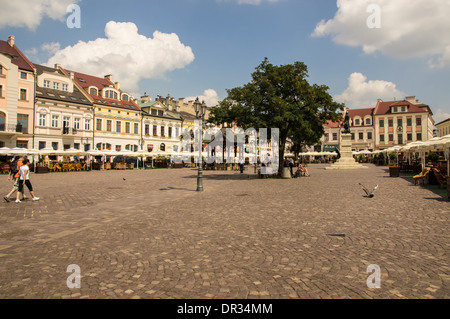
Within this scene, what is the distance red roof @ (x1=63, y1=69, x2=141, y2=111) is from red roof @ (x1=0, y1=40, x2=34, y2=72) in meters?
7.94

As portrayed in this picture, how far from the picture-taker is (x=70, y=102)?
152 feet

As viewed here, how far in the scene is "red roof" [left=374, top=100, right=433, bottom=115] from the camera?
73.5 m

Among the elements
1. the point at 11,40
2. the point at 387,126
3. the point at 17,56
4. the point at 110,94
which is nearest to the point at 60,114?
the point at 17,56

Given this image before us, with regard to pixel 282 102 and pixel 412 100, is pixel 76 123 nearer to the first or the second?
pixel 282 102

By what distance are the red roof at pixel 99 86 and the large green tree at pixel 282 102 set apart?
34.0 metres

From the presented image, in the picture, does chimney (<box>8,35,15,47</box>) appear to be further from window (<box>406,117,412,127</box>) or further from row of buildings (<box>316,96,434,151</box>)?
window (<box>406,117,412,127</box>)

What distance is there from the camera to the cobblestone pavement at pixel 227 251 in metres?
4.12

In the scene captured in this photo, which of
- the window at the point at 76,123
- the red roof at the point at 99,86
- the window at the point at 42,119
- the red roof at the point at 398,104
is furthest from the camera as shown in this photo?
the red roof at the point at 398,104

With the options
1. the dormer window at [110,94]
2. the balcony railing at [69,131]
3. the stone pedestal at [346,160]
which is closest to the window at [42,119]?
the balcony railing at [69,131]

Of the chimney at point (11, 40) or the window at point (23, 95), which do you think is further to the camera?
the chimney at point (11, 40)

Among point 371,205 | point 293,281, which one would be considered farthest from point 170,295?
point 371,205

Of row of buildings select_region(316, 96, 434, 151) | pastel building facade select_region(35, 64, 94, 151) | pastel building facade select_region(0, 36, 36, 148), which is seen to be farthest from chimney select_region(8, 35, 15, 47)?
row of buildings select_region(316, 96, 434, 151)

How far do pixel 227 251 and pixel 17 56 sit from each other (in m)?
49.4

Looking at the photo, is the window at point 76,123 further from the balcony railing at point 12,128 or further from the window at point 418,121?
the window at point 418,121
